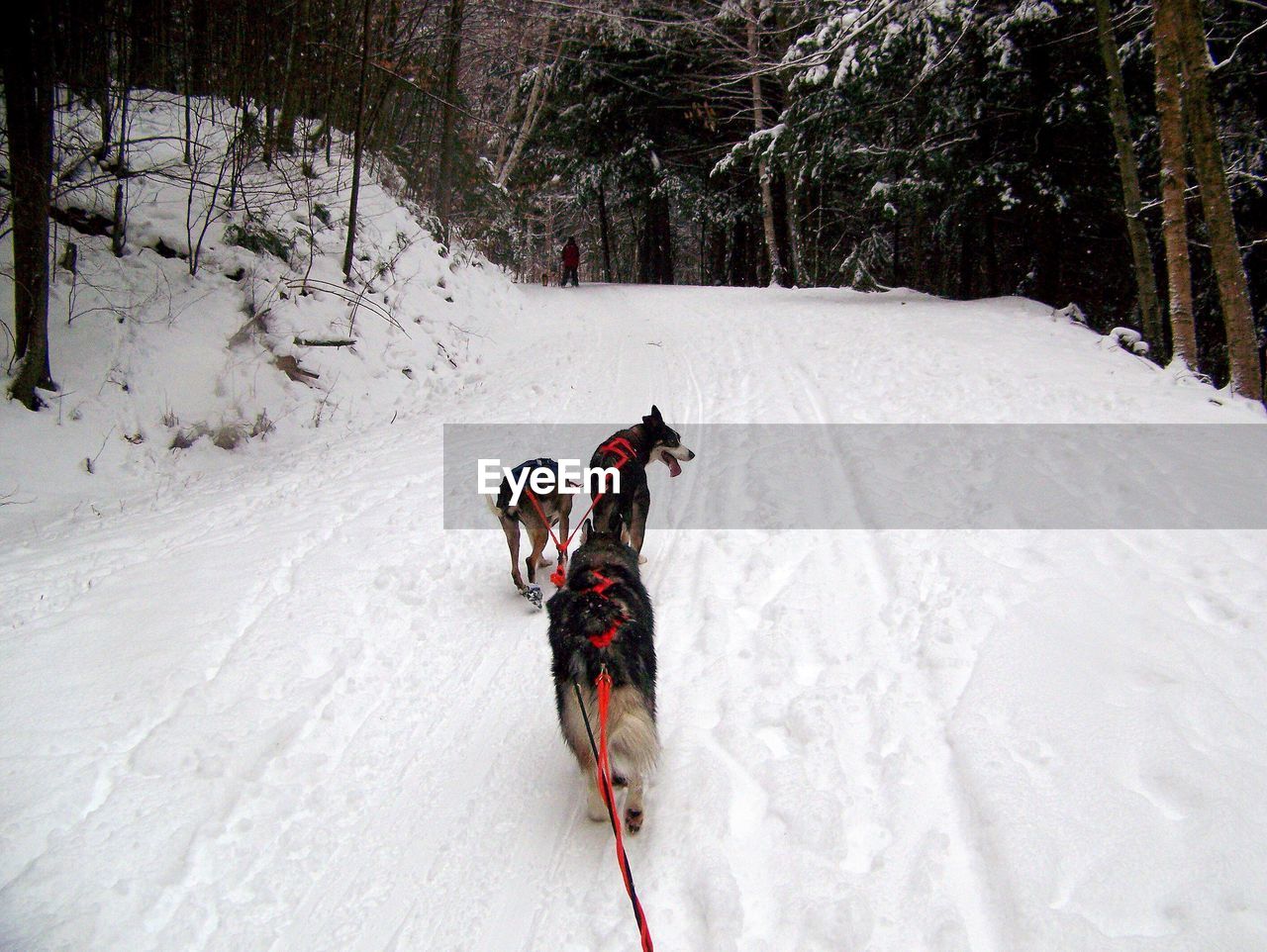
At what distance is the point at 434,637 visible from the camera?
4.34m

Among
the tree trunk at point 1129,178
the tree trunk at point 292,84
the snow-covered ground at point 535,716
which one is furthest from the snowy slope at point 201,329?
the tree trunk at point 1129,178

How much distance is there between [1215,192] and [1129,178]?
3.03 m

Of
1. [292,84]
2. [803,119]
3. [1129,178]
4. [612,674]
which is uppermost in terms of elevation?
[803,119]

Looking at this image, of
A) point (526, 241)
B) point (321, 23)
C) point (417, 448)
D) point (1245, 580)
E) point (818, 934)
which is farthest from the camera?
point (526, 241)

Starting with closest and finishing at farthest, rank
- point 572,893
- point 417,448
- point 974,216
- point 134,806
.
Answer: point 572,893
point 134,806
point 417,448
point 974,216

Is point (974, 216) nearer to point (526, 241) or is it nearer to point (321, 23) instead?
point (321, 23)

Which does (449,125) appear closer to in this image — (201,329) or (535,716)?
(201,329)

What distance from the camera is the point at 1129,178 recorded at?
1029 cm

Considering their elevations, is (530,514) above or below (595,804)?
above

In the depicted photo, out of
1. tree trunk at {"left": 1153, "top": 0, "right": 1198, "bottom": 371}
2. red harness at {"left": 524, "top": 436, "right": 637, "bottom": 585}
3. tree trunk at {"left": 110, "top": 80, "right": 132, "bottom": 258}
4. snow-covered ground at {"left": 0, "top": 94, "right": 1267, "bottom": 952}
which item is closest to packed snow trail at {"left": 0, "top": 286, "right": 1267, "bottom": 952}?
snow-covered ground at {"left": 0, "top": 94, "right": 1267, "bottom": 952}

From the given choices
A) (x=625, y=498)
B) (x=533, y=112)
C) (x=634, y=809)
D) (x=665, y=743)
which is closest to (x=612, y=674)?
(x=634, y=809)

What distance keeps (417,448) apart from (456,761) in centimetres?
539

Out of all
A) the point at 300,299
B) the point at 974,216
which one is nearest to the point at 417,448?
the point at 300,299

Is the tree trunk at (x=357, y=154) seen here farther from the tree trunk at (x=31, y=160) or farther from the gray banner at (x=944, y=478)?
the gray banner at (x=944, y=478)
